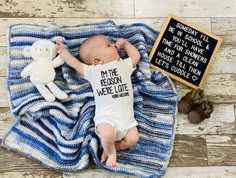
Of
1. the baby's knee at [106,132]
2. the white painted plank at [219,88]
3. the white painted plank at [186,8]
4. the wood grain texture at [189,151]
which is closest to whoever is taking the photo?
the baby's knee at [106,132]

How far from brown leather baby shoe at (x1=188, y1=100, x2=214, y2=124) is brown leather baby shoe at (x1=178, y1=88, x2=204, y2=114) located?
0.01 m

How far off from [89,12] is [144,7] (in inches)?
8.2

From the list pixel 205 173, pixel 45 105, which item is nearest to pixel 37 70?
pixel 45 105

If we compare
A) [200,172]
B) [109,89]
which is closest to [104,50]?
[109,89]

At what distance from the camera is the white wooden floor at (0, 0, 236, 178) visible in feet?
4.99

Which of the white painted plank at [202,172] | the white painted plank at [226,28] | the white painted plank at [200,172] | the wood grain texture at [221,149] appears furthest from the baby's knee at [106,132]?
the white painted plank at [226,28]

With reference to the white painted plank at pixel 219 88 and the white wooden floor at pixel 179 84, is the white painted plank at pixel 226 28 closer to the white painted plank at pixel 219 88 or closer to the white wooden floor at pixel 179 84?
the white wooden floor at pixel 179 84

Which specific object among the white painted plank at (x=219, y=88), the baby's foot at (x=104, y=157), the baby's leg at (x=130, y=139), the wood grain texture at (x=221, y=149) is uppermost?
the white painted plank at (x=219, y=88)

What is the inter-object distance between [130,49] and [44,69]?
0.30m

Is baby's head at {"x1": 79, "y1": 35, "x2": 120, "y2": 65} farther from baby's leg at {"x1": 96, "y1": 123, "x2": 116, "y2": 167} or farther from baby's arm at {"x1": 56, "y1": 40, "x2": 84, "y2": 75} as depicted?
baby's leg at {"x1": 96, "y1": 123, "x2": 116, "y2": 167}

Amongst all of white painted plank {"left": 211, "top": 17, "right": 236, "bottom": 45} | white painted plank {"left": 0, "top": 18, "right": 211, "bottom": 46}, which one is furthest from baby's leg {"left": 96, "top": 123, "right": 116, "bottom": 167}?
white painted plank {"left": 211, "top": 17, "right": 236, "bottom": 45}

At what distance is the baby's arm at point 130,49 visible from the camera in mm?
1574

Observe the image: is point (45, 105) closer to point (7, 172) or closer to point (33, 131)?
point (33, 131)

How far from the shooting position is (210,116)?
161cm
